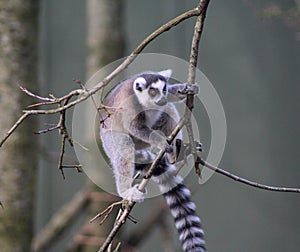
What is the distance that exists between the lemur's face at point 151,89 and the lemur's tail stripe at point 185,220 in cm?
27

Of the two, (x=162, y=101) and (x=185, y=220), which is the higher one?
(x=162, y=101)

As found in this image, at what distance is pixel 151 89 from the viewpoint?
1.94 metres

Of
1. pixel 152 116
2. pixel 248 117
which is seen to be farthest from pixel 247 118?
pixel 152 116

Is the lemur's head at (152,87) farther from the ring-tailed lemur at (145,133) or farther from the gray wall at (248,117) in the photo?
the gray wall at (248,117)

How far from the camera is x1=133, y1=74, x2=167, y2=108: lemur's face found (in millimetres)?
1925

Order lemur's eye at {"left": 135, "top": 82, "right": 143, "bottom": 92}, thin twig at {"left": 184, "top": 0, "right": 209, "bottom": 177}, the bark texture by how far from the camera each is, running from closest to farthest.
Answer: thin twig at {"left": 184, "top": 0, "right": 209, "bottom": 177}, lemur's eye at {"left": 135, "top": 82, "right": 143, "bottom": 92}, the bark texture

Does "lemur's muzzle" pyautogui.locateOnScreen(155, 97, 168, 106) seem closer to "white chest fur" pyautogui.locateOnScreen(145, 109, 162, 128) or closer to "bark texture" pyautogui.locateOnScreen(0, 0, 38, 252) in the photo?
"white chest fur" pyautogui.locateOnScreen(145, 109, 162, 128)

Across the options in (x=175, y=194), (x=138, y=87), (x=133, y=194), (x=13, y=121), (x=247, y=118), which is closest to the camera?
(x=133, y=194)

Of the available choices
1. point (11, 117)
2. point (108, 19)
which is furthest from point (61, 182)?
point (11, 117)

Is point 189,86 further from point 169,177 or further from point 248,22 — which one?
point 248,22

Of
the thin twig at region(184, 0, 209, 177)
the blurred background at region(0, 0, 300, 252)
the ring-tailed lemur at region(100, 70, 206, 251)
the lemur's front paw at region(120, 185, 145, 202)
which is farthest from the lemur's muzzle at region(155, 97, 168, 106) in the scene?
the blurred background at region(0, 0, 300, 252)

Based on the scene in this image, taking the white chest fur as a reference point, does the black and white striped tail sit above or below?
below

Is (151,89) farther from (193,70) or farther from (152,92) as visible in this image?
(193,70)

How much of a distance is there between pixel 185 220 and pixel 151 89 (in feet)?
1.33
